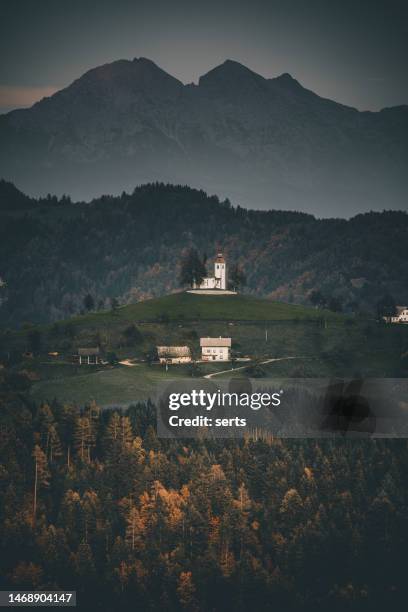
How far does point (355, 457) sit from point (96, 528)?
126 feet

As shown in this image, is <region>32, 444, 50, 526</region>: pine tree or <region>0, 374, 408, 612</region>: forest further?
<region>32, 444, 50, 526</region>: pine tree

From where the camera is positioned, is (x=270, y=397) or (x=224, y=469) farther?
(x=270, y=397)

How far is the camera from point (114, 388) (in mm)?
191000

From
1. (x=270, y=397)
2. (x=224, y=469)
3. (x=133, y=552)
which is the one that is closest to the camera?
(x=133, y=552)

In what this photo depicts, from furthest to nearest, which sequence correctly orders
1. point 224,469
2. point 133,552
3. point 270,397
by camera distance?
point 270,397, point 224,469, point 133,552

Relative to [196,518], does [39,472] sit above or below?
above

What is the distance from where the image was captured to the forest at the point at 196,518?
151625mm

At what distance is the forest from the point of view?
5969 inches

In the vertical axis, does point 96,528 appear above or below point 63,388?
below

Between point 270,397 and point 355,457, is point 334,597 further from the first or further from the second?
point 270,397

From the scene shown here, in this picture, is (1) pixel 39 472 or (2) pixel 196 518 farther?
(1) pixel 39 472

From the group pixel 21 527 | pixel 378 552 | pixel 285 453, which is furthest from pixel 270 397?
pixel 21 527

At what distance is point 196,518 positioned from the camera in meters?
155

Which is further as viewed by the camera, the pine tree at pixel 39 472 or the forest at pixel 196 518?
the pine tree at pixel 39 472
